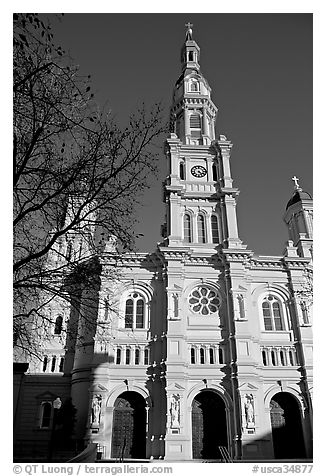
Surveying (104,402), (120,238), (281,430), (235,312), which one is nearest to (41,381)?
(104,402)

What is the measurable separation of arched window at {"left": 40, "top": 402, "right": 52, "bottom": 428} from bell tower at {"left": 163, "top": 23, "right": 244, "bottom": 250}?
45.8 feet

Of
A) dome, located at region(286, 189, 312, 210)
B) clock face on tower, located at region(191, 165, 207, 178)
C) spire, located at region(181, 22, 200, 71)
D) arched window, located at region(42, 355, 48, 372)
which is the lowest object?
arched window, located at region(42, 355, 48, 372)

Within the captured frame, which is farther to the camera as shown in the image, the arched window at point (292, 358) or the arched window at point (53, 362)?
the arched window at point (53, 362)

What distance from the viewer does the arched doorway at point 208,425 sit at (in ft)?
76.1

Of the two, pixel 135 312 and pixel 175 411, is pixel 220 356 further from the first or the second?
pixel 135 312

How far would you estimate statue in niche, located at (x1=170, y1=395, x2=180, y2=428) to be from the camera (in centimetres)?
2273

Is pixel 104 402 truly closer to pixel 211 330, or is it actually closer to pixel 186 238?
pixel 211 330

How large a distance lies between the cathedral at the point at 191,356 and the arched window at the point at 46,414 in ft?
0.22

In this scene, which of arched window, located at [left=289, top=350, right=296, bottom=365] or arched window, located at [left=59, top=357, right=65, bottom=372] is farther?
arched window, located at [left=59, top=357, right=65, bottom=372]

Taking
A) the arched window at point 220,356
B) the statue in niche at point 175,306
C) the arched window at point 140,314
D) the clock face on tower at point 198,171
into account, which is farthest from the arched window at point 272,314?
the clock face on tower at point 198,171

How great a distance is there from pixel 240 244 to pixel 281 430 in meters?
12.9

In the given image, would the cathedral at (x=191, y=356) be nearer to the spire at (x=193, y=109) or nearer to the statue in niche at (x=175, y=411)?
the statue in niche at (x=175, y=411)

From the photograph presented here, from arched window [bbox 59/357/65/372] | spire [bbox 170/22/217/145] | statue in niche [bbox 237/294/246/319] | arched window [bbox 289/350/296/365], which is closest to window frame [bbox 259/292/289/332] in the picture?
arched window [bbox 289/350/296/365]

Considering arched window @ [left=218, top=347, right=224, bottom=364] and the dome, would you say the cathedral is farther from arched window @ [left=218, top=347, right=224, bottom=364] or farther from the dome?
the dome
